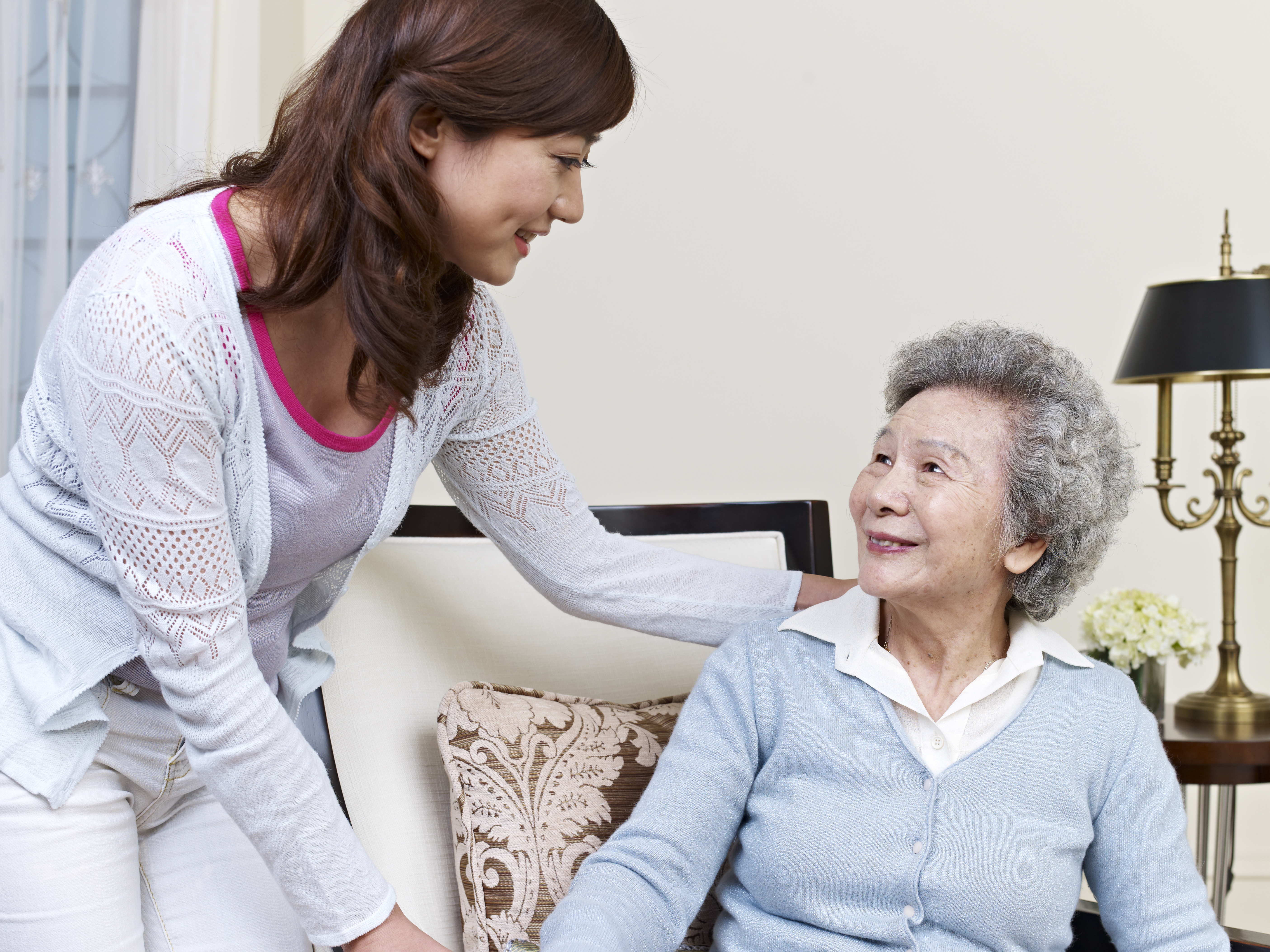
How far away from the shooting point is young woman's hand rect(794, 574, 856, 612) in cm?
153

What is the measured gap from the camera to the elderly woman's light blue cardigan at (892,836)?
3.96 ft

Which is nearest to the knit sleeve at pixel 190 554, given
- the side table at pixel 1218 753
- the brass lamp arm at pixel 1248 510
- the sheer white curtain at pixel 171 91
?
the sheer white curtain at pixel 171 91

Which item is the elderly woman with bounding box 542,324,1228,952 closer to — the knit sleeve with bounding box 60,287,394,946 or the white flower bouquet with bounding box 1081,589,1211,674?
the knit sleeve with bounding box 60,287,394,946

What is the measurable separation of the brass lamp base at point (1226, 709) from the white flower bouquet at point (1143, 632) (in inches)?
5.3

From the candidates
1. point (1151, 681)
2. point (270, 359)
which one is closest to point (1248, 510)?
point (1151, 681)

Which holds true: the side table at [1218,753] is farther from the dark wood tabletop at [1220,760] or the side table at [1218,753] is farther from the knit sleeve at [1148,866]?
the knit sleeve at [1148,866]

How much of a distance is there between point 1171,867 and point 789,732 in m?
0.42

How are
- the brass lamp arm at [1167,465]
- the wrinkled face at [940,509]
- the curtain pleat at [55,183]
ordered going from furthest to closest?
1. the brass lamp arm at [1167,465]
2. the curtain pleat at [55,183]
3. the wrinkled face at [940,509]

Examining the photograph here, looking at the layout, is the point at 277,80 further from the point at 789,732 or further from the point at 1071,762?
the point at 1071,762

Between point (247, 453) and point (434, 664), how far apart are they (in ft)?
1.77

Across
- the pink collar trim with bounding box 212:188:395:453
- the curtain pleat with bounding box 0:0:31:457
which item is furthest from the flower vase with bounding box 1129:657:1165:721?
the curtain pleat with bounding box 0:0:31:457

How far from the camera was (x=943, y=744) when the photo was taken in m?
1.28

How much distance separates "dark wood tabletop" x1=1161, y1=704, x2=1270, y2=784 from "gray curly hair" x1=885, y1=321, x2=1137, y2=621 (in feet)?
2.56

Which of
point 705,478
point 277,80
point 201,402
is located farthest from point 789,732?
point 277,80
